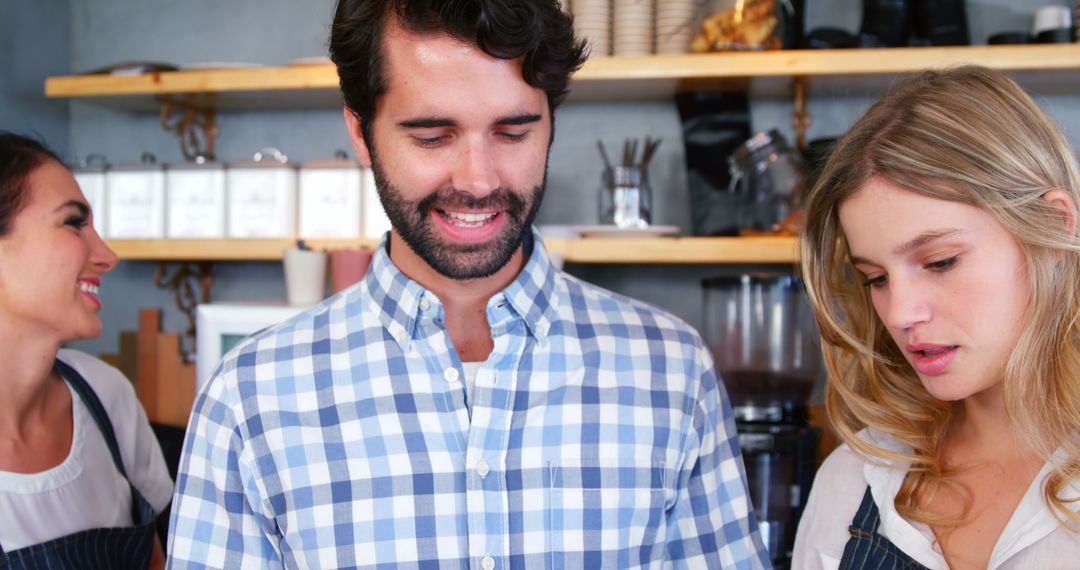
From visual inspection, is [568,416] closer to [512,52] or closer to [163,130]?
[512,52]

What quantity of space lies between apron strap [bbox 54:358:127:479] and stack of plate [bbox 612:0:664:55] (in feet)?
3.87

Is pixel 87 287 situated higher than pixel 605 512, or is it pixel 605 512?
pixel 87 287

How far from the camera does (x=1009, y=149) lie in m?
1.03

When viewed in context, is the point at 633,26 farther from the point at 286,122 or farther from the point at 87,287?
the point at 87,287

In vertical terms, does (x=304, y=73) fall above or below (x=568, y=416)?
above

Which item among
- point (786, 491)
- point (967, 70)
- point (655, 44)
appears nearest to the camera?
point (967, 70)

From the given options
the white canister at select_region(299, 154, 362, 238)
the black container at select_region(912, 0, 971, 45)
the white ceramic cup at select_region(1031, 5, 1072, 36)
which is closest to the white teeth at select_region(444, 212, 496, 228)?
the white canister at select_region(299, 154, 362, 238)

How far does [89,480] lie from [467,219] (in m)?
0.82

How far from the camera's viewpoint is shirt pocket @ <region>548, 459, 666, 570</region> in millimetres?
1109

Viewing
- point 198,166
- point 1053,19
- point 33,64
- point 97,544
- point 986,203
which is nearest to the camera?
point 986,203

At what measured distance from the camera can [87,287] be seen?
A: 62.8 inches

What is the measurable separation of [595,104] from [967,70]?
1275 mm

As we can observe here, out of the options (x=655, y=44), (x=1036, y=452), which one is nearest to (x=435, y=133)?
(x=1036, y=452)

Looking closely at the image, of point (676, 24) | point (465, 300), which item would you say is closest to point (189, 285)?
point (676, 24)
